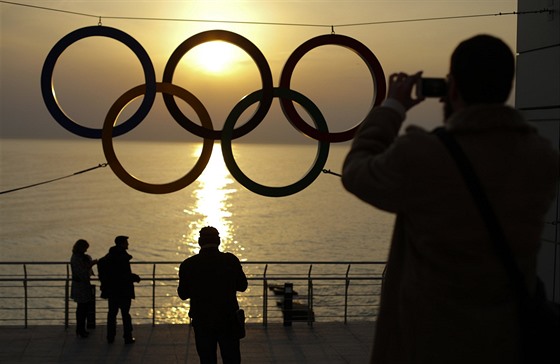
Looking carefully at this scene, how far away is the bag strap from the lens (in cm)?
195

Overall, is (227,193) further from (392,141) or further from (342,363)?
(392,141)

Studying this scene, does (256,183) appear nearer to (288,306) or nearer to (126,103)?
(126,103)

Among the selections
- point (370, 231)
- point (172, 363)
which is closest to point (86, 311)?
point (172, 363)

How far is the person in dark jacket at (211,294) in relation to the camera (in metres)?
5.96

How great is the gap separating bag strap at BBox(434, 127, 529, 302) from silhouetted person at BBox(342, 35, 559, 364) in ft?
0.05

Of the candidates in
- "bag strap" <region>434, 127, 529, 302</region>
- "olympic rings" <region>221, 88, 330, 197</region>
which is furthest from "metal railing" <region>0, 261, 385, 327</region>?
"bag strap" <region>434, 127, 529, 302</region>

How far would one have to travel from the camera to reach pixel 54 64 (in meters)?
6.84

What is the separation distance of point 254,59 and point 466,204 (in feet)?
16.8

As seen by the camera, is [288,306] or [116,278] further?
[288,306]

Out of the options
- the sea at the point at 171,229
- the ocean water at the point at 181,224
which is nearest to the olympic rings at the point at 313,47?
the sea at the point at 171,229

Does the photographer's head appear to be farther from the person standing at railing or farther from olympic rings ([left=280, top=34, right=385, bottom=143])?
the person standing at railing

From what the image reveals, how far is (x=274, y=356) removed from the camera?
368 inches

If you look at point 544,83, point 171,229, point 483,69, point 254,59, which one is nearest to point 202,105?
point 254,59

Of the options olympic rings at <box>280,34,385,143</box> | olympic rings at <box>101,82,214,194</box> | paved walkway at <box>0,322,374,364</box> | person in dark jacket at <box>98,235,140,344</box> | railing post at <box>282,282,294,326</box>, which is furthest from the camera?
railing post at <box>282,282,294,326</box>
